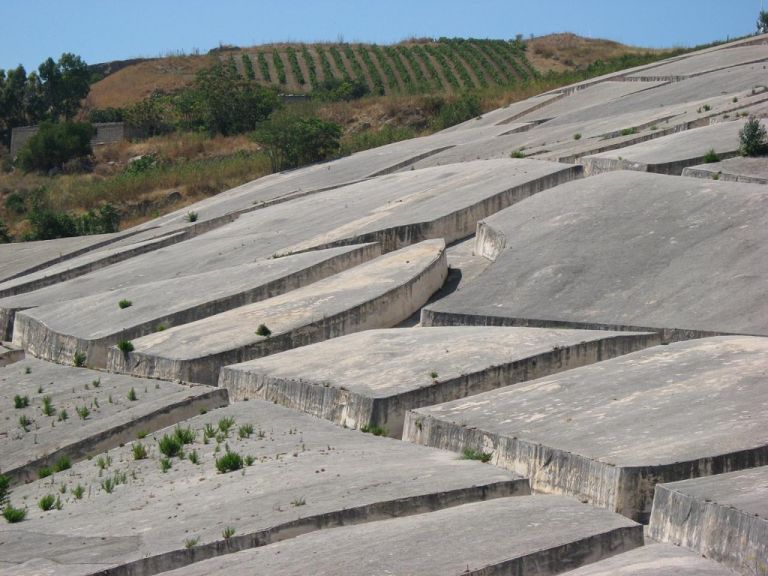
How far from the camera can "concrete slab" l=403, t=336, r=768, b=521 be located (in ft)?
25.2

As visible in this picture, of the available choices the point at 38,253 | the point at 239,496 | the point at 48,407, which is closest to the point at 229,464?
the point at 239,496

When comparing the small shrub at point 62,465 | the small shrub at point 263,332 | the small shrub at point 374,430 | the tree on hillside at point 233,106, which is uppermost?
the tree on hillside at point 233,106

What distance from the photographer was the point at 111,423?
11.1 metres

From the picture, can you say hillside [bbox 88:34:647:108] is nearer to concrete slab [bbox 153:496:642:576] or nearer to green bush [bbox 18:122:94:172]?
green bush [bbox 18:122:94:172]

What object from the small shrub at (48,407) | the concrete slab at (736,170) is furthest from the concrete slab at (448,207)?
the small shrub at (48,407)

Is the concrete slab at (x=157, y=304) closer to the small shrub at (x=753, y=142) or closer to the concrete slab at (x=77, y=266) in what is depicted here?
the concrete slab at (x=77, y=266)

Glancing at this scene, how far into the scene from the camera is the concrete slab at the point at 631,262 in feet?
38.8

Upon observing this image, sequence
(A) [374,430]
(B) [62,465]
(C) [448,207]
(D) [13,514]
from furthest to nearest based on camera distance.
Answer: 1. (C) [448,207]
2. (B) [62,465]
3. (A) [374,430]
4. (D) [13,514]

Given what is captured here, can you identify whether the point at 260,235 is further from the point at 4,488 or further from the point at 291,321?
the point at 4,488

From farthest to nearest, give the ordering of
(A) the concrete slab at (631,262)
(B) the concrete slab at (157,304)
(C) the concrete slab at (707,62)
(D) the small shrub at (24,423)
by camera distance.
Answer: (C) the concrete slab at (707,62) → (B) the concrete slab at (157,304) → (A) the concrete slab at (631,262) → (D) the small shrub at (24,423)

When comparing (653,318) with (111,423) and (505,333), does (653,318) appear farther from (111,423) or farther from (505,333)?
(111,423)

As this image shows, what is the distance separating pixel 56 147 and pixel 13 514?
30062 mm

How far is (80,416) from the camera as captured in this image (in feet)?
38.3

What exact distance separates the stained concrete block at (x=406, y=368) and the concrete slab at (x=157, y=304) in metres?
2.67
